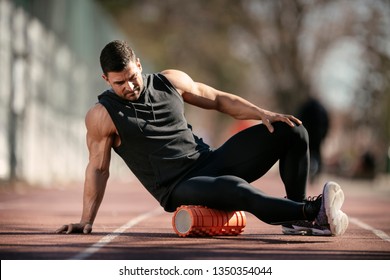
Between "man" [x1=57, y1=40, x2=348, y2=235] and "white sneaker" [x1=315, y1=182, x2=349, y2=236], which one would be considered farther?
"man" [x1=57, y1=40, x2=348, y2=235]

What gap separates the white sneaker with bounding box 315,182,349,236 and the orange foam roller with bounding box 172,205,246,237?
0.83 meters

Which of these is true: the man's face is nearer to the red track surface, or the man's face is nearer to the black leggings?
the black leggings

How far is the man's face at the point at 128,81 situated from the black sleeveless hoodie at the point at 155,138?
0.13 meters

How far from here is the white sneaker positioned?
29.2ft

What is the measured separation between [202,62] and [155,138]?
5340cm

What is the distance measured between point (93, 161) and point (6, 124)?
15116 millimetres

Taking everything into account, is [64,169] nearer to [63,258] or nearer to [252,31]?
[252,31]

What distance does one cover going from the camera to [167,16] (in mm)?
55625

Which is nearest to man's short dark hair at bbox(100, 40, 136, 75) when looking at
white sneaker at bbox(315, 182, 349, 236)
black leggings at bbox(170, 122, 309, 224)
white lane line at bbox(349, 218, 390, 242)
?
black leggings at bbox(170, 122, 309, 224)

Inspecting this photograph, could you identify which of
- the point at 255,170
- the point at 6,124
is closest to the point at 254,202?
the point at 255,170

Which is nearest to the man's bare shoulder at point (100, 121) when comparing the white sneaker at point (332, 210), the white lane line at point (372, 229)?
the white sneaker at point (332, 210)

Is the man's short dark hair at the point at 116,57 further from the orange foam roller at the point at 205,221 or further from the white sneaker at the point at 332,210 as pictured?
the white sneaker at the point at 332,210

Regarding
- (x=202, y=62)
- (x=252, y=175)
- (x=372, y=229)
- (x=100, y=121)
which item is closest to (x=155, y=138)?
(x=100, y=121)

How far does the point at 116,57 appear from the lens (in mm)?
9141
